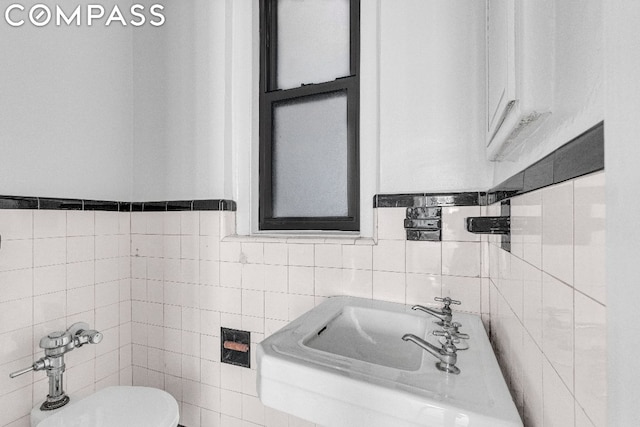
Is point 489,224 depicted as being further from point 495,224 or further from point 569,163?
point 569,163

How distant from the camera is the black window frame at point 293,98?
143 centimetres

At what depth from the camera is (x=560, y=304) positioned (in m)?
0.41

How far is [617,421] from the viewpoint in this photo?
10.3 inches

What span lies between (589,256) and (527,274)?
27cm

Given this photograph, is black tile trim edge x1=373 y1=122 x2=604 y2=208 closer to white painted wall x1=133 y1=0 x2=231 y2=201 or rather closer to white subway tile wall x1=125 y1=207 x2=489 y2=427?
white subway tile wall x1=125 y1=207 x2=489 y2=427

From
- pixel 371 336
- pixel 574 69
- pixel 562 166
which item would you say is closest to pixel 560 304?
pixel 562 166

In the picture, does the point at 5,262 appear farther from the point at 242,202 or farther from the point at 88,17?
the point at 88,17

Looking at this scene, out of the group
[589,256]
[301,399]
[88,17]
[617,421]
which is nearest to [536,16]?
[589,256]

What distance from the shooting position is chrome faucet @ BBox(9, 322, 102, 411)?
125 cm

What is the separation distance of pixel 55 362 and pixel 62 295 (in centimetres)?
28

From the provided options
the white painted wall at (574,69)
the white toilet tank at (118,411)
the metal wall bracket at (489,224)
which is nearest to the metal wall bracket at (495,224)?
the metal wall bracket at (489,224)

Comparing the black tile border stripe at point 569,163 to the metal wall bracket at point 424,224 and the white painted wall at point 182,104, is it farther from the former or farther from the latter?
the white painted wall at point 182,104

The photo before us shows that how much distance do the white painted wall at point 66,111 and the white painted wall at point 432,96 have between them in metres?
1.36

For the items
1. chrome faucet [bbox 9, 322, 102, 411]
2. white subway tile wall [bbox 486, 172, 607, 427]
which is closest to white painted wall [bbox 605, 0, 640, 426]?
white subway tile wall [bbox 486, 172, 607, 427]
